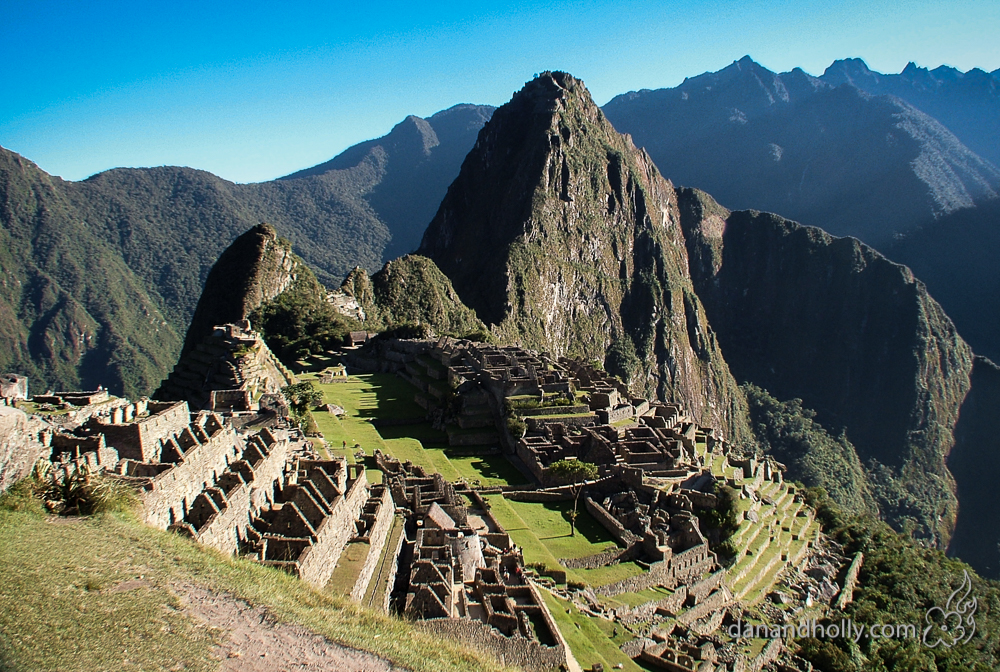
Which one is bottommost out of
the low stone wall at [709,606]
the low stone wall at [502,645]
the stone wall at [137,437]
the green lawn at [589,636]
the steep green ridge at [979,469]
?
the steep green ridge at [979,469]

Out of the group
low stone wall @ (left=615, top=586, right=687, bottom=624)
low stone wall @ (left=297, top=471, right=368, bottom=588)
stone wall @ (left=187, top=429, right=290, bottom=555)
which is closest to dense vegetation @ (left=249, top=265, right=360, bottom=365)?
low stone wall @ (left=615, top=586, right=687, bottom=624)

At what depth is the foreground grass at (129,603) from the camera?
7.91 m

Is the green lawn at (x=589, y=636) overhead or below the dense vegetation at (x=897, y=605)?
overhead

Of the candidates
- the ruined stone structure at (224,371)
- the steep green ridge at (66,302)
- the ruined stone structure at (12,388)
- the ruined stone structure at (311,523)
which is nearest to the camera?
the ruined stone structure at (311,523)

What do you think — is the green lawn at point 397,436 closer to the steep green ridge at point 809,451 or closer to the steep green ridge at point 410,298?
the steep green ridge at point 410,298

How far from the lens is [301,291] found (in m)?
87.1

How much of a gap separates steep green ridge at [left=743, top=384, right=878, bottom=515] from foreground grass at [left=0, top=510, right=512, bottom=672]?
90183 millimetres

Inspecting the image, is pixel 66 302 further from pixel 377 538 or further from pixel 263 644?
pixel 263 644

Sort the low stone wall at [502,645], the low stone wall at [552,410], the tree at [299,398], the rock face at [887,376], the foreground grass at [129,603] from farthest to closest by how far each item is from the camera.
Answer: the rock face at [887,376] → the low stone wall at [552,410] → the tree at [299,398] → the low stone wall at [502,645] → the foreground grass at [129,603]

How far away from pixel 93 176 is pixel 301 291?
165ft

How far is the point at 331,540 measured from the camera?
1492cm

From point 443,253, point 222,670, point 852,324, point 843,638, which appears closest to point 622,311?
point 443,253

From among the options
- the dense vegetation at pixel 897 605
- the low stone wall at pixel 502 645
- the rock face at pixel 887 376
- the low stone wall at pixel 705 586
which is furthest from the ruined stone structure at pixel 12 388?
the rock face at pixel 887 376

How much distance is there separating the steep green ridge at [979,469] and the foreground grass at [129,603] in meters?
116
